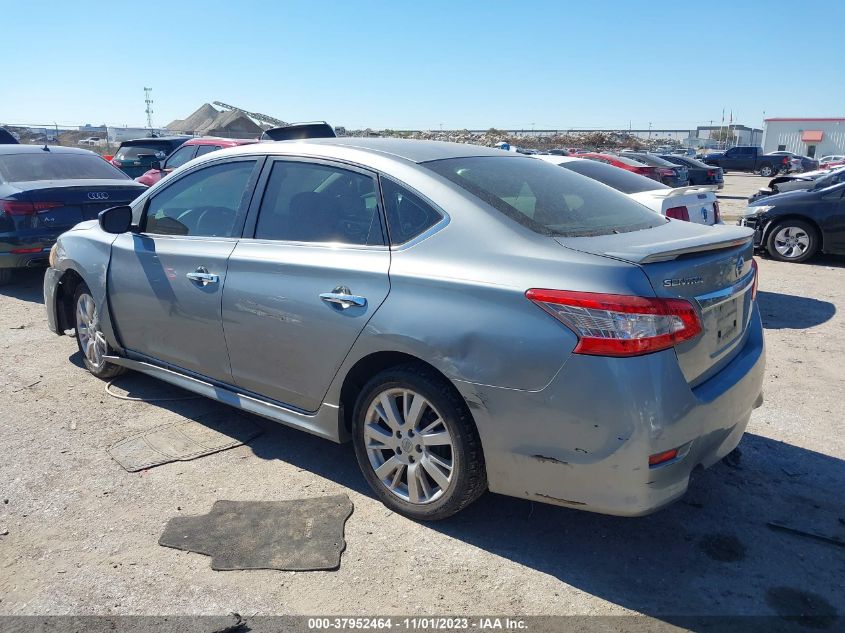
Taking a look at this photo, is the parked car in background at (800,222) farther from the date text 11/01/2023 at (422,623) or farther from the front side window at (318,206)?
the date text 11/01/2023 at (422,623)

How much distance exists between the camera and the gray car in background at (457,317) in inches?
102

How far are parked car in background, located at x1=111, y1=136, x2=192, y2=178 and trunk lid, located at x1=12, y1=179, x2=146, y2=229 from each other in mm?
8710

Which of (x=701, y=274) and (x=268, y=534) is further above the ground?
(x=701, y=274)

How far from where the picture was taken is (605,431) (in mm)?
2561

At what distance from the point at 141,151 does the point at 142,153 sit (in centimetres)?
12

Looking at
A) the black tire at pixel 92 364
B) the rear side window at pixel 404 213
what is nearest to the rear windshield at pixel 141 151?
the black tire at pixel 92 364

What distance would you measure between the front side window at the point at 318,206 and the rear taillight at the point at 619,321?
1067mm

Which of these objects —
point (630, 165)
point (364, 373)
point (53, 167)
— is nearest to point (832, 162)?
point (630, 165)

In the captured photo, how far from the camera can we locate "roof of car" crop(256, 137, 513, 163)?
3.47m

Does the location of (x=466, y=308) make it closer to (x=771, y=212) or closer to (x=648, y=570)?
(x=648, y=570)

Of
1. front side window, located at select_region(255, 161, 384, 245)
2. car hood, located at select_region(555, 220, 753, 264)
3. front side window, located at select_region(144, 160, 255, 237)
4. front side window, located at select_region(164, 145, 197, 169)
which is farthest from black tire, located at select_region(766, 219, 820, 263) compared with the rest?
front side window, located at select_region(164, 145, 197, 169)

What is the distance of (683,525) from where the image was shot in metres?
3.21

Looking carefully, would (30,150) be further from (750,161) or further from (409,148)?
(750,161)

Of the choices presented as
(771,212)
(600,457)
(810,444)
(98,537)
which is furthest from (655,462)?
(771,212)
